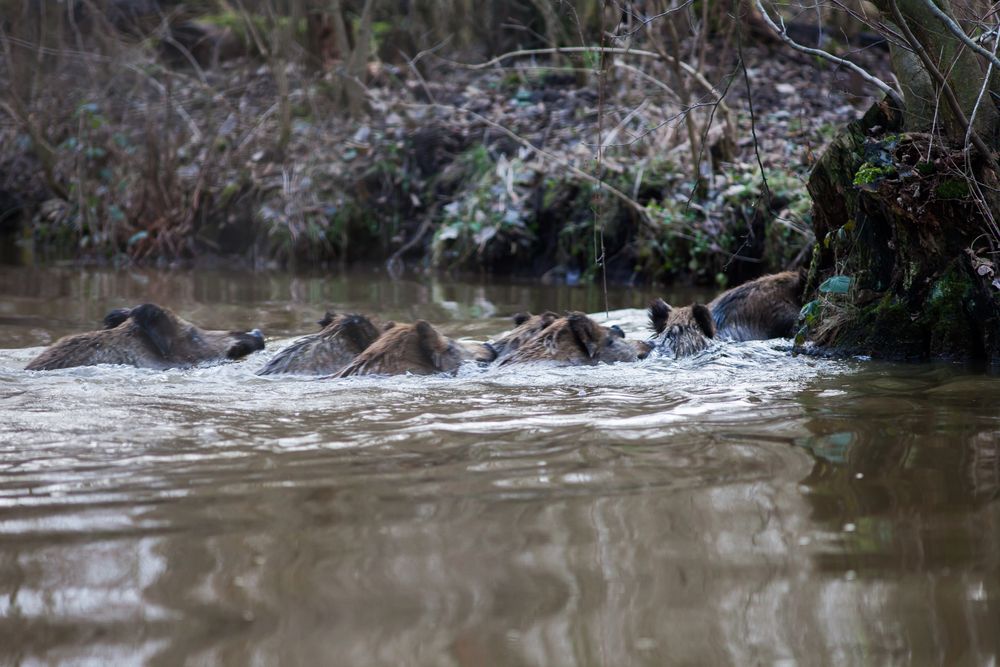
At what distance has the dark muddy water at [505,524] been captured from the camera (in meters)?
2.65

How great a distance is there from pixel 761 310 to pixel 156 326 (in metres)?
4.64

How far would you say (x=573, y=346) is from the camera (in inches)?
305

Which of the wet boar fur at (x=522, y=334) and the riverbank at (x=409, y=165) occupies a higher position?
the riverbank at (x=409, y=165)

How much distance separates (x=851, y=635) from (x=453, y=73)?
18821 millimetres

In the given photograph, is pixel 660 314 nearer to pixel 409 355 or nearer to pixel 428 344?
pixel 428 344

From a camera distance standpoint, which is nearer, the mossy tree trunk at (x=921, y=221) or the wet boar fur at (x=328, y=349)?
the mossy tree trunk at (x=921, y=221)

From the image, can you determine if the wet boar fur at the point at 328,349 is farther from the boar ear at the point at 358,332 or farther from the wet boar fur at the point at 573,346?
the wet boar fur at the point at 573,346

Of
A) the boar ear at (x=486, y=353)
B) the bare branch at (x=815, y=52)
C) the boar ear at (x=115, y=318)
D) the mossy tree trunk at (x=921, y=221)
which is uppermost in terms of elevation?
the bare branch at (x=815, y=52)

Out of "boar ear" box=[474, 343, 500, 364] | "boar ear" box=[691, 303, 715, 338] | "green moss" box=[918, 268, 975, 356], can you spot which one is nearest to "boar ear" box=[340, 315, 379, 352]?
"boar ear" box=[474, 343, 500, 364]

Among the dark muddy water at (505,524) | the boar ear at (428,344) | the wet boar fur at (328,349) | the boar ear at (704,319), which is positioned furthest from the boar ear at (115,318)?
the boar ear at (704,319)

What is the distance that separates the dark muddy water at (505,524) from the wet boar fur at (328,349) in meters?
1.08

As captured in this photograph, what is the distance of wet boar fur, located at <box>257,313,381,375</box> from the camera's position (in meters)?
7.49

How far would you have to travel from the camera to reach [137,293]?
1359cm

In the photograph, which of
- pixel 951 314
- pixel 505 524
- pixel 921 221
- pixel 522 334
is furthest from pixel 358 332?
pixel 505 524
